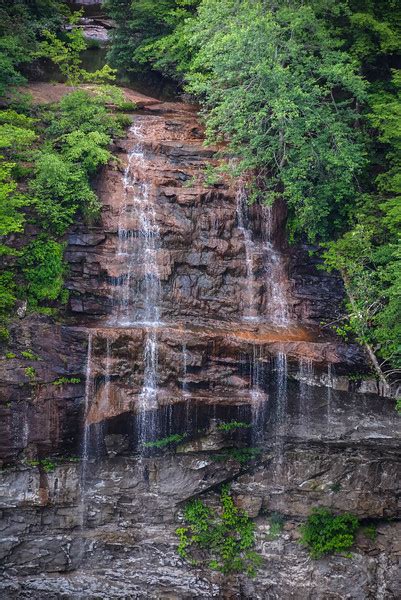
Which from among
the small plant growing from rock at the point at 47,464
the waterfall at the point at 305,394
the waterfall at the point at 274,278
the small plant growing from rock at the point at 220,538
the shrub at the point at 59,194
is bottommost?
the small plant growing from rock at the point at 220,538

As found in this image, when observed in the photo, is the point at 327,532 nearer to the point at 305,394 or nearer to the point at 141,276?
the point at 305,394

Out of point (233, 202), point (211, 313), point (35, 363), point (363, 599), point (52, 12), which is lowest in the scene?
point (363, 599)

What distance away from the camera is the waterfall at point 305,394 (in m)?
13.9

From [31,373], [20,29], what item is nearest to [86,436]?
[31,373]

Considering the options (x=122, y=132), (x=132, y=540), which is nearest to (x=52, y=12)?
(x=122, y=132)

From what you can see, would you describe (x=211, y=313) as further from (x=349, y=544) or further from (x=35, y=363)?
(x=349, y=544)

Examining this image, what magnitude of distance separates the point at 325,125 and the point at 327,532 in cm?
1046

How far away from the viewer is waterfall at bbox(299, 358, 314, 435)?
13.9 metres

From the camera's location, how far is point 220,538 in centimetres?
1445

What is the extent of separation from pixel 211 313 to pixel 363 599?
7.92 meters

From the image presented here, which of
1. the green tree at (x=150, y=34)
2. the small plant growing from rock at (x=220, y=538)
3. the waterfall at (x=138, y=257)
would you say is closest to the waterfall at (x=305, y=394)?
the small plant growing from rock at (x=220, y=538)

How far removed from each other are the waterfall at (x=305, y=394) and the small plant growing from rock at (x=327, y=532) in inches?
89.3

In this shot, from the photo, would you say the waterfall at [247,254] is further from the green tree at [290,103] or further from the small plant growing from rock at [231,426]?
the small plant growing from rock at [231,426]

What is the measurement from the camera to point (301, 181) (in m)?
15.3
